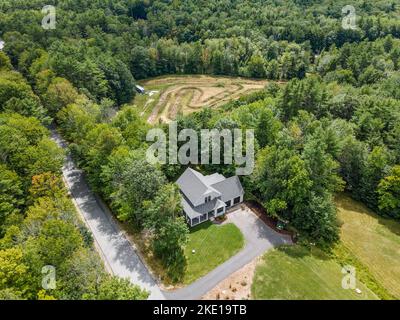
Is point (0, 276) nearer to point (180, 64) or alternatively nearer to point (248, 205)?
point (248, 205)

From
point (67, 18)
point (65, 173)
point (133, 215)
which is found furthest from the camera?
point (67, 18)

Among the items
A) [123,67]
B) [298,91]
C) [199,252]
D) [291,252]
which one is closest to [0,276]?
[199,252]

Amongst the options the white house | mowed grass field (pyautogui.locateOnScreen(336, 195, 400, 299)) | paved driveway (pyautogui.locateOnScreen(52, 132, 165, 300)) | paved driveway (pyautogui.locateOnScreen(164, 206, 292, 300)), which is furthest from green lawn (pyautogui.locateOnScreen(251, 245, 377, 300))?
paved driveway (pyautogui.locateOnScreen(52, 132, 165, 300))

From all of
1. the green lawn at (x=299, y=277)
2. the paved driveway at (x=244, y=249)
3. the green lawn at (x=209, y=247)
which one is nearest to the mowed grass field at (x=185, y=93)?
the paved driveway at (x=244, y=249)

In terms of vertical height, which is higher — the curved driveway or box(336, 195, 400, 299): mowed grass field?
the curved driveway

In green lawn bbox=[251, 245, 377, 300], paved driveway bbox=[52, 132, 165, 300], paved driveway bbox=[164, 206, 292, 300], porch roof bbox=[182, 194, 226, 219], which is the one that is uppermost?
porch roof bbox=[182, 194, 226, 219]

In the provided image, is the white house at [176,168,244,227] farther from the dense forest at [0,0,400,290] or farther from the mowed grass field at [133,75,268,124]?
the mowed grass field at [133,75,268,124]

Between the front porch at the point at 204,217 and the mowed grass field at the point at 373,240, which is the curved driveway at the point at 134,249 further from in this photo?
the mowed grass field at the point at 373,240

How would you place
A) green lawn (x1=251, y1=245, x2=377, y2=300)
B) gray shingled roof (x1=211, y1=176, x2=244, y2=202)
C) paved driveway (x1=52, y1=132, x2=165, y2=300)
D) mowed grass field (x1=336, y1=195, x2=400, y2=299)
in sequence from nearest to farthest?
green lawn (x1=251, y1=245, x2=377, y2=300) → paved driveway (x1=52, y1=132, x2=165, y2=300) → mowed grass field (x1=336, y1=195, x2=400, y2=299) → gray shingled roof (x1=211, y1=176, x2=244, y2=202)
